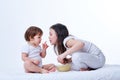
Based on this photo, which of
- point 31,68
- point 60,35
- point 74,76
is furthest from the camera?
point 60,35

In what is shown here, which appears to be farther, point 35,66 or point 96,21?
point 96,21

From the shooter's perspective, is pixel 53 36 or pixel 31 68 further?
pixel 53 36

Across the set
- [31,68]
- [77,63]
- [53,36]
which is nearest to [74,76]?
[77,63]

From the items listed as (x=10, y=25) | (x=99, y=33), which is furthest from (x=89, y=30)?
(x=10, y=25)

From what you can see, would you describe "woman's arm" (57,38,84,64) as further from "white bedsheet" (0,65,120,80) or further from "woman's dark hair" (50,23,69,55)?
"white bedsheet" (0,65,120,80)

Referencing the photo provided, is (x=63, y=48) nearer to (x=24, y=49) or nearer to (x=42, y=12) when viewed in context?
(x=24, y=49)

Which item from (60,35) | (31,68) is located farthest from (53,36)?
(31,68)

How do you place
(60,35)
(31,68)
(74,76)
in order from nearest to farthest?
(74,76) → (31,68) → (60,35)

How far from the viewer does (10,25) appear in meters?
4.15

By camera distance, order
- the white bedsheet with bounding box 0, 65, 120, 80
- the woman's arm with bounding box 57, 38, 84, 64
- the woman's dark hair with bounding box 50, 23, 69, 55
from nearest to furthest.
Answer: the white bedsheet with bounding box 0, 65, 120, 80, the woman's arm with bounding box 57, 38, 84, 64, the woman's dark hair with bounding box 50, 23, 69, 55

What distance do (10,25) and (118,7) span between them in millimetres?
1414

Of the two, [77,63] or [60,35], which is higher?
[60,35]

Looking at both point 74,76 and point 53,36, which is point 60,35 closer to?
point 53,36

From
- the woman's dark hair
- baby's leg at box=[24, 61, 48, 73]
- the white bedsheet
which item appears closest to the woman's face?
the woman's dark hair
